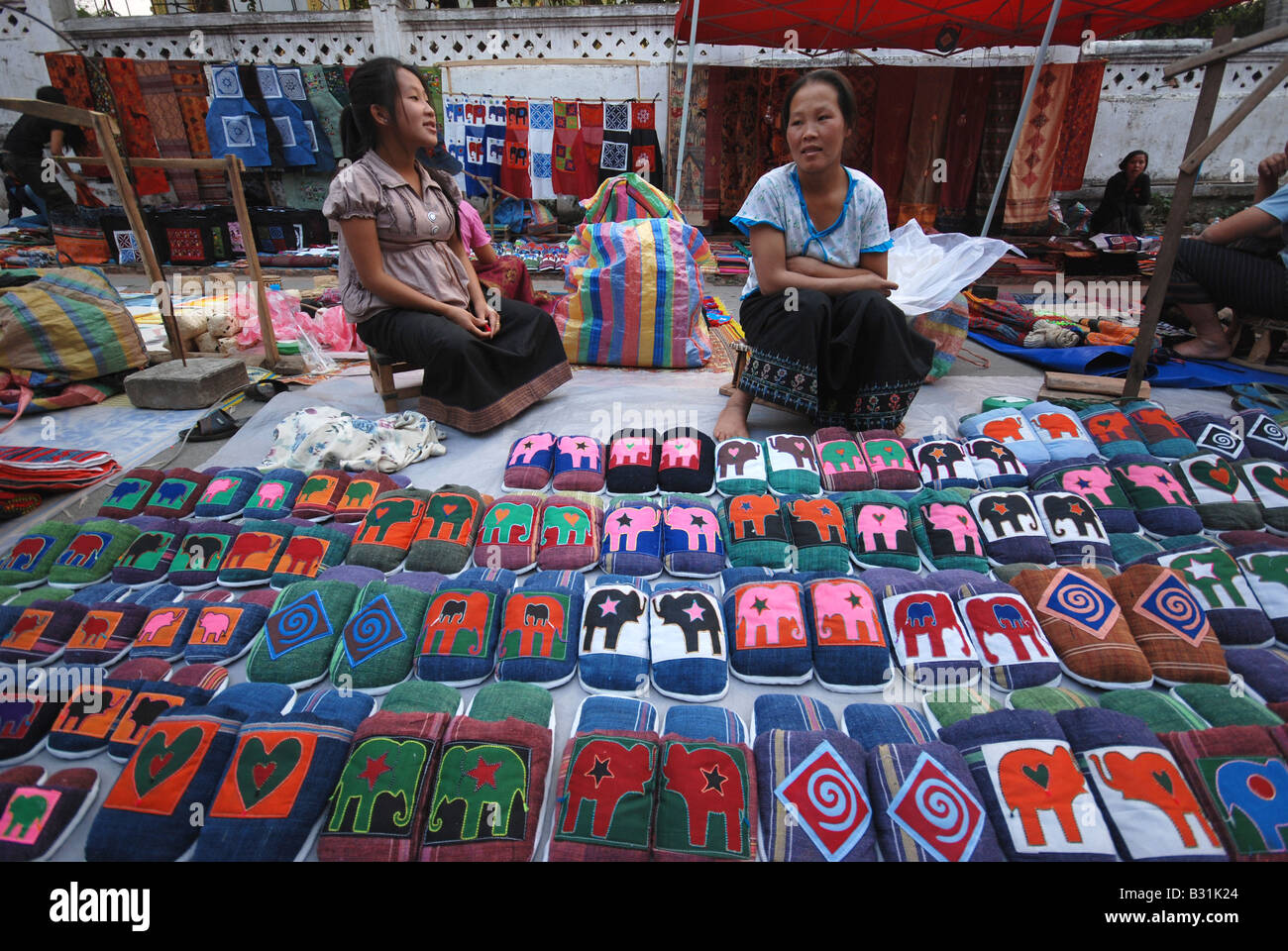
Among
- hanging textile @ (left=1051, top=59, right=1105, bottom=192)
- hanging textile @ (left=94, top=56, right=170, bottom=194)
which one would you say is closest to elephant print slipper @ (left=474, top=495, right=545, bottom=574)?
hanging textile @ (left=1051, top=59, right=1105, bottom=192)

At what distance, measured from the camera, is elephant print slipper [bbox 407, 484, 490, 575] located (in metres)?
1.50

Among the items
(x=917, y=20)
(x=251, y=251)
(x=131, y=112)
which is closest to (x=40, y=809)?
(x=251, y=251)

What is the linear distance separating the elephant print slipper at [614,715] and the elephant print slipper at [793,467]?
836 mm

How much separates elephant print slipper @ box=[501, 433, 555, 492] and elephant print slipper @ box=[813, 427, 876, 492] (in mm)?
626

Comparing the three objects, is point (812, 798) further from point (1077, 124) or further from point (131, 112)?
point (131, 112)

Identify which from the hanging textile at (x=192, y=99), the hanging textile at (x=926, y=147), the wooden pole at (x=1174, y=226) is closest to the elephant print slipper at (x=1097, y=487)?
the wooden pole at (x=1174, y=226)

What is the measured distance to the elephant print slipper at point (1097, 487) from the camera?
5.32ft

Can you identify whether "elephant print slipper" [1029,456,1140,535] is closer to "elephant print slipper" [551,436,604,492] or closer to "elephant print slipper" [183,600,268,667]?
"elephant print slipper" [551,436,604,492]

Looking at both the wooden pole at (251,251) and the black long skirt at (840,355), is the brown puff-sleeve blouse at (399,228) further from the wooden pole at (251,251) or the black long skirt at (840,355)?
the black long skirt at (840,355)

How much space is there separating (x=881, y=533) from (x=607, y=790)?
0.93 m

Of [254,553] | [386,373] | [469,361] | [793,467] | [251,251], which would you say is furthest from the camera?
[251,251]

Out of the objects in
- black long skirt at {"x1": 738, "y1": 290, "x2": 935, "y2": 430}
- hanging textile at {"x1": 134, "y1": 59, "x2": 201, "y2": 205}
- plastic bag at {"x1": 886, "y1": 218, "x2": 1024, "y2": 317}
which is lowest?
black long skirt at {"x1": 738, "y1": 290, "x2": 935, "y2": 430}

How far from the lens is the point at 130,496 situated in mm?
1722
